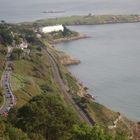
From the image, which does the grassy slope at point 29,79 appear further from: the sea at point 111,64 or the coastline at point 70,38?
the coastline at point 70,38

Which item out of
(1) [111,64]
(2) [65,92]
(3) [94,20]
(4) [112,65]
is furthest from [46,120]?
(3) [94,20]

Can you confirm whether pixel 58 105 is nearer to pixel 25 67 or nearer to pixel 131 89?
pixel 25 67

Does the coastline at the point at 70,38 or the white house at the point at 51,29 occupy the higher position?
the white house at the point at 51,29

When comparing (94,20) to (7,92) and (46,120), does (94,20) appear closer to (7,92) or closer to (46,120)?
(7,92)

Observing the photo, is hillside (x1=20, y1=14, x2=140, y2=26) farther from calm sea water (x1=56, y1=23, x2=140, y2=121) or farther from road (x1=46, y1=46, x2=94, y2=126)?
road (x1=46, y1=46, x2=94, y2=126)

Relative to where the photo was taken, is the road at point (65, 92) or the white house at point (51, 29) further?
the white house at point (51, 29)

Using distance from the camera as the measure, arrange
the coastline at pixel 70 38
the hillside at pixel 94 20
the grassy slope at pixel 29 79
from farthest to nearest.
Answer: the hillside at pixel 94 20 → the coastline at pixel 70 38 → the grassy slope at pixel 29 79

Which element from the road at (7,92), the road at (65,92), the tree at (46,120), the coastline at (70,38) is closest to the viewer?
the tree at (46,120)

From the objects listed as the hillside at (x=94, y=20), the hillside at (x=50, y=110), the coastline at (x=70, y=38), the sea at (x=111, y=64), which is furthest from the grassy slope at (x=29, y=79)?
the hillside at (x=94, y=20)

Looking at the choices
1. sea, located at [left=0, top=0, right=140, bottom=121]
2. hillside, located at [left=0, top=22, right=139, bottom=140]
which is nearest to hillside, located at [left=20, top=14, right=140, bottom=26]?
sea, located at [left=0, top=0, right=140, bottom=121]

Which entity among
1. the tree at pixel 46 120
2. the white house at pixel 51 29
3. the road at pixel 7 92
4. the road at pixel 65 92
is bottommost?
the white house at pixel 51 29
